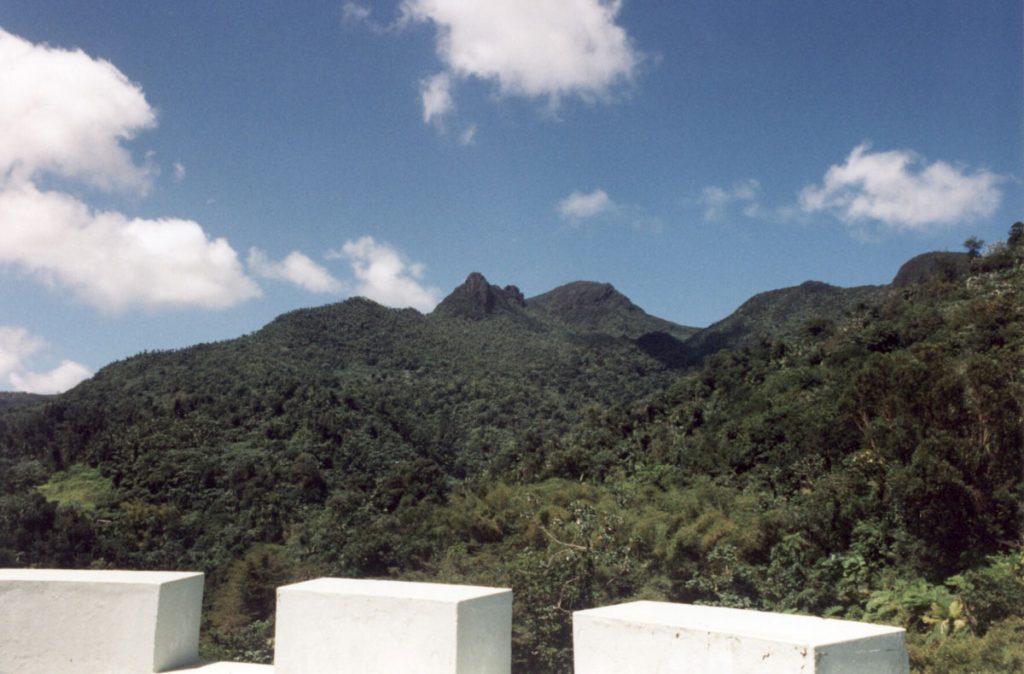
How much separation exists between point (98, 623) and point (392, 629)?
4.51 ft

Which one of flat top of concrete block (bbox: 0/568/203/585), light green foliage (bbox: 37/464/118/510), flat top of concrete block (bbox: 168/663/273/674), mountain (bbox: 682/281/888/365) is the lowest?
light green foliage (bbox: 37/464/118/510)

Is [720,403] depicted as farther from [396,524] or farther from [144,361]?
[144,361]

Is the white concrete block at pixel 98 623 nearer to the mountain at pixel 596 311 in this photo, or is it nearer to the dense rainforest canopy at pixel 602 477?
the dense rainforest canopy at pixel 602 477

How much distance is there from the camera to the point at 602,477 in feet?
77.2

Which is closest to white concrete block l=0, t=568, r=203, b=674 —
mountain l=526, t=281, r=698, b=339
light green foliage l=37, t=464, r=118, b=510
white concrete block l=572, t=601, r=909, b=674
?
white concrete block l=572, t=601, r=909, b=674

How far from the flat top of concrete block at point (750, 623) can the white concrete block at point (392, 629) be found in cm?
39

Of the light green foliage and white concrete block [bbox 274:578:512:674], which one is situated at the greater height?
white concrete block [bbox 274:578:512:674]

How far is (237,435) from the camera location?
138 ft

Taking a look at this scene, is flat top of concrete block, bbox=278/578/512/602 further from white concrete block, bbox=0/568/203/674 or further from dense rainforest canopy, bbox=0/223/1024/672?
dense rainforest canopy, bbox=0/223/1024/672

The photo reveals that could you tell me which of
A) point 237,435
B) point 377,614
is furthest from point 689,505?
point 237,435

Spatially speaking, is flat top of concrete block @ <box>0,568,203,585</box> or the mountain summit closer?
flat top of concrete block @ <box>0,568,203,585</box>

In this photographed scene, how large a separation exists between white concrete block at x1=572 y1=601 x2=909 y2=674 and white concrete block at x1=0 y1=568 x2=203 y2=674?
1.73 meters

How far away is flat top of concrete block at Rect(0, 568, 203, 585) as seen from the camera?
9.21 feet

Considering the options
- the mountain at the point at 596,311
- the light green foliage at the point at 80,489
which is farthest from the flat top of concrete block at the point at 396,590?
the mountain at the point at 596,311
